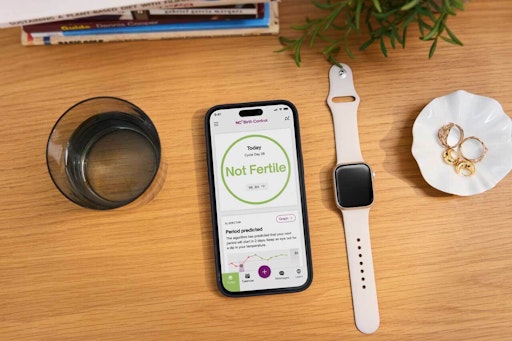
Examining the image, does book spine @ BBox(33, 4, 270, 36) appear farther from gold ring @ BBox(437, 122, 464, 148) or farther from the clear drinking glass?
gold ring @ BBox(437, 122, 464, 148)

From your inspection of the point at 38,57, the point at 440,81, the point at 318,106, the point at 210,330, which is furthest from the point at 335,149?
the point at 38,57

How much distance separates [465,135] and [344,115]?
16cm

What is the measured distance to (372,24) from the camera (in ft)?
2.27

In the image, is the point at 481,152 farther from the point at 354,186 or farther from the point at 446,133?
the point at 354,186

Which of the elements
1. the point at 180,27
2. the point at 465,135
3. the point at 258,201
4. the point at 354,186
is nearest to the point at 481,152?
the point at 465,135

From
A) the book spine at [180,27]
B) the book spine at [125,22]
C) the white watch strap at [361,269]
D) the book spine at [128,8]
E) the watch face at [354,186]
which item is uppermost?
the book spine at [128,8]

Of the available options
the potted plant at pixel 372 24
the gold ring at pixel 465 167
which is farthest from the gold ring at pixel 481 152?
the potted plant at pixel 372 24

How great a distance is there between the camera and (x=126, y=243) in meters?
0.65

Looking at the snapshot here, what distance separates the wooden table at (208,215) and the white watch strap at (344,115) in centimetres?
1

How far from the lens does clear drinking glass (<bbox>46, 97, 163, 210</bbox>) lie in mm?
619

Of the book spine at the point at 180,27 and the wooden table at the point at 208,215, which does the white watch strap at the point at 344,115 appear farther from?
the book spine at the point at 180,27

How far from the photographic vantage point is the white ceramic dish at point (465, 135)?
0.64m

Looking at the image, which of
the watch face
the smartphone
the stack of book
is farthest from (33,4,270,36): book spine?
the watch face

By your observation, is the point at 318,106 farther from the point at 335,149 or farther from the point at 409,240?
the point at 409,240
